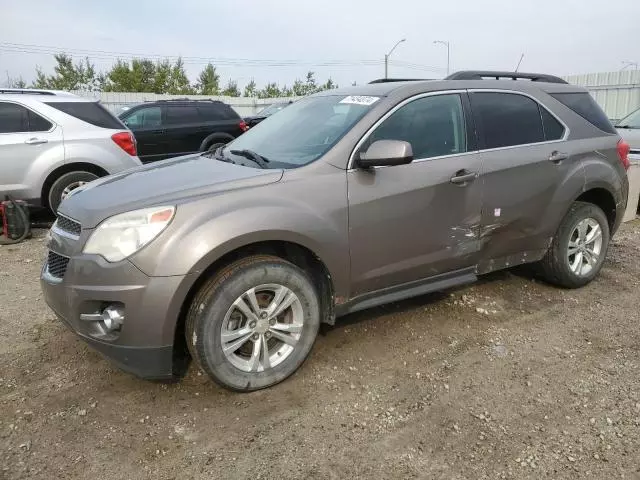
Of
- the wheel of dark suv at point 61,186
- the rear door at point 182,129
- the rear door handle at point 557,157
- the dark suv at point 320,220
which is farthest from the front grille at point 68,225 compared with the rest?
the rear door at point 182,129

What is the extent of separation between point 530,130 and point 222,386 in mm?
2968

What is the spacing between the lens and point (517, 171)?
3.96 meters

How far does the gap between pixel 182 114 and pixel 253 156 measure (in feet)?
30.0

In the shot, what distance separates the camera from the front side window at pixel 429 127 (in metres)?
3.52

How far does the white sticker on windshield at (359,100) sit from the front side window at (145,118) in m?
8.84

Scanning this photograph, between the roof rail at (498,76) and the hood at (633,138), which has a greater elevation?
the roof rail at (498,76)

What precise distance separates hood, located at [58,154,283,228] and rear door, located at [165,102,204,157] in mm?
8657

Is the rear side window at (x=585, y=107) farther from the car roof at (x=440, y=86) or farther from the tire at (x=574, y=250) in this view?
the tire at (x=574, y=250)

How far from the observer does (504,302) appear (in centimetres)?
445

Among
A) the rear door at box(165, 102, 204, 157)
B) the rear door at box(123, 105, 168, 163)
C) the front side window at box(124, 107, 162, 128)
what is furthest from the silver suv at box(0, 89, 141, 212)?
the rear door at box(165, 102, 204, 157)

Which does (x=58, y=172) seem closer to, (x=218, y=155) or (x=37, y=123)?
(x=37, y=123)

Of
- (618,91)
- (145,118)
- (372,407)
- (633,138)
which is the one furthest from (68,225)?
(618,91)

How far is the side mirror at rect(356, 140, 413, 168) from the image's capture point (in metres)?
3.21

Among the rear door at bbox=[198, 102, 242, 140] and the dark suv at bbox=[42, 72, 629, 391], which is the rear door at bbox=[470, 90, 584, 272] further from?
the rear door at bbox=[198, 102, 242, 140]
